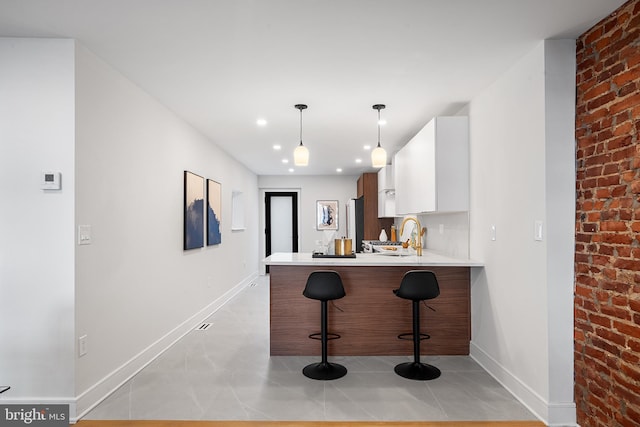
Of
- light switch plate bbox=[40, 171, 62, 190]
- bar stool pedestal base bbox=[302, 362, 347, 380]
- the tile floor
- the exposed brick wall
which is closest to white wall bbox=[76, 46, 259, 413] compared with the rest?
light switch plate bbox=[40, 171, 62, 190]

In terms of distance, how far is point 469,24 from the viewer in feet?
7.45

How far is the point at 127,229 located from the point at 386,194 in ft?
15.0

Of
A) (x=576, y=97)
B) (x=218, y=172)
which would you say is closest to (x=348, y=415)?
(x=576, y=97)

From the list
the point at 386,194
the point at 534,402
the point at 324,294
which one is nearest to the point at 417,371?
the point at 534,402

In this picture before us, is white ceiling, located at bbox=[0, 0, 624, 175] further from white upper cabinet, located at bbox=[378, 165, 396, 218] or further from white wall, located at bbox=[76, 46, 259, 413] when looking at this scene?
white upper cabinet, located at bbox=[378, 165, 396, 218]

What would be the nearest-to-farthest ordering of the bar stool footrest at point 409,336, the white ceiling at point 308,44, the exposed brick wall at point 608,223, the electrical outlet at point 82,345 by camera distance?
the exposed brick wall at point 608,223 → the white ceiling at point 308,44 → the electrical outlet at point 82,345 → the bar stool footrest at point 409,336

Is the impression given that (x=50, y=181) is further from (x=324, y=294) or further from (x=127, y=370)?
(x=324, y=294)

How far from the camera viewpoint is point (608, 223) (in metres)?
2.13

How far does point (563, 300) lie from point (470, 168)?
1.54 metres

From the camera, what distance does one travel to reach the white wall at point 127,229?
258 centimetres

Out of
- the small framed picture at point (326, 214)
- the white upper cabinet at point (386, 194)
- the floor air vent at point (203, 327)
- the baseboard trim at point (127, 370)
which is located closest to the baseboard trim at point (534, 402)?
the baseboard trim at point (127, 370)

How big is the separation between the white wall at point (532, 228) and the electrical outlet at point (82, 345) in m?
2.96

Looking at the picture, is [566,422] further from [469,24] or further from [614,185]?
[469,24]

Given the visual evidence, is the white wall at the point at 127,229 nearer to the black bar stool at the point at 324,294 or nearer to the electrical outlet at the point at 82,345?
the electrical outlet at the point at 82,345
